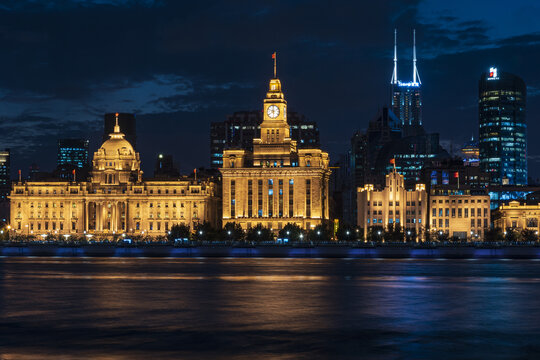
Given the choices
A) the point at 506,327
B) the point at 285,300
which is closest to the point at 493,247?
the point at 285,300

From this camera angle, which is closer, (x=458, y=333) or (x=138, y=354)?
(x=138, y=354)

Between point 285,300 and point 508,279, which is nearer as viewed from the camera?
point 285,300

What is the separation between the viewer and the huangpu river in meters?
45.4

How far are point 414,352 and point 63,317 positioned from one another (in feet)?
82.0

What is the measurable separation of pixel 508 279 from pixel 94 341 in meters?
64.8

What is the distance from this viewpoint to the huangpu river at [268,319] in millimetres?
45438

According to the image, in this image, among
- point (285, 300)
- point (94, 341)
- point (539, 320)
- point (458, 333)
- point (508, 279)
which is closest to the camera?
point (94, 341)

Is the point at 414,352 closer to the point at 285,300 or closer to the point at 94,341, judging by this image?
the point at 94,341

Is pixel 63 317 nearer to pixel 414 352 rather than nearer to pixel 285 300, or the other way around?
pixel 285 300

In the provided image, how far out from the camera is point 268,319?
5778cm

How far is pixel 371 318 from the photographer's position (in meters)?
59.2

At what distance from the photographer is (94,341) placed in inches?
1901

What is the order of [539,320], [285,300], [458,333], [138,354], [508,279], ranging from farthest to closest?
1. [508,279]
2. [285,300]
3. [539,320]
4. [458,333]
5. [138,354]

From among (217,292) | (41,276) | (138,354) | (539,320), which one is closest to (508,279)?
(217,292)
